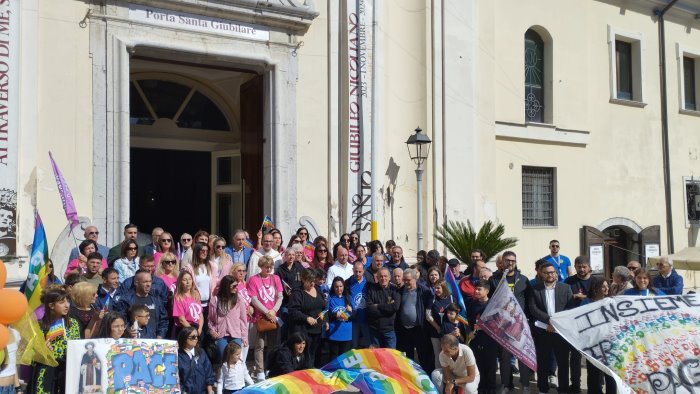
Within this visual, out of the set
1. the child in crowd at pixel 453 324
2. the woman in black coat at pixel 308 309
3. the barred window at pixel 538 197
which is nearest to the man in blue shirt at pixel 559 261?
the child in crowd at pixel 453 324

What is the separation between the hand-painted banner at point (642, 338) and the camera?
8609 millimetres

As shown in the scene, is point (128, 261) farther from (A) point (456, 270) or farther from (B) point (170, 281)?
(A) point (456, 270)

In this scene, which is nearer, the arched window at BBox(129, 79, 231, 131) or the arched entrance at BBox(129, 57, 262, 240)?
the arched window at BBox(129, 79, 231, 131)

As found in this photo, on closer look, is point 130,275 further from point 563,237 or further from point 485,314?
point 563,237

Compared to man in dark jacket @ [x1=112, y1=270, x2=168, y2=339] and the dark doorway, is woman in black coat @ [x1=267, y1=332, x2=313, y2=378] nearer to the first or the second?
man in dark jacket @ [x1=112, y1=270, x2=168, y2=339]

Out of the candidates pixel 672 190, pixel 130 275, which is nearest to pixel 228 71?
pixel 130 275

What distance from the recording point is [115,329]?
7.91 meters

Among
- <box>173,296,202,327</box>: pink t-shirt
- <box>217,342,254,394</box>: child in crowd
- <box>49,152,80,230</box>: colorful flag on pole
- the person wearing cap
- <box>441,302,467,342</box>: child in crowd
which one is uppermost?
<box>49,152,80,230</box>: colorful flag on pole

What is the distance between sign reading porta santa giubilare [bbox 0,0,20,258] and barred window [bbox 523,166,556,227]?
1141cm

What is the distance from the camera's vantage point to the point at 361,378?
855 centimetres

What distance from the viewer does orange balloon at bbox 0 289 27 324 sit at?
686cm

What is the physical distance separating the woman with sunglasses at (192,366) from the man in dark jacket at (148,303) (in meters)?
0.48

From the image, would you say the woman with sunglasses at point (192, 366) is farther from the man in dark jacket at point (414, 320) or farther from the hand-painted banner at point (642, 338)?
the hand-painted banner at point (642, 338)

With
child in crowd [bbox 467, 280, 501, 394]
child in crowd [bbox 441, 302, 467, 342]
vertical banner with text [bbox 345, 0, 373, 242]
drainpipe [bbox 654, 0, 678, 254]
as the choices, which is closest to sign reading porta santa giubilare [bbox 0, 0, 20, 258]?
vertical banner with text [bbox 345, 0, 373, 242]
